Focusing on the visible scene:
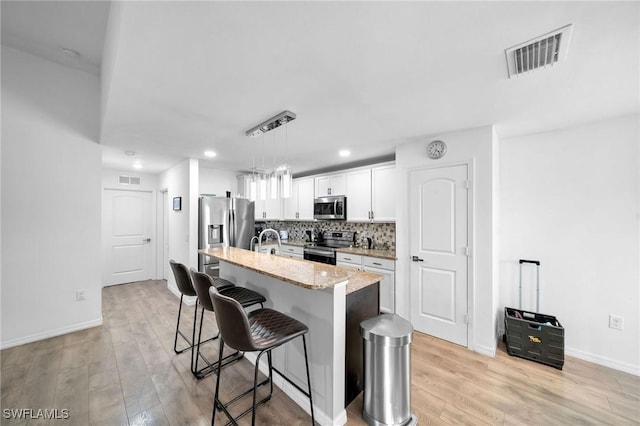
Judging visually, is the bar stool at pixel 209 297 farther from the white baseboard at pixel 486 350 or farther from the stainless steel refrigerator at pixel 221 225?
the white baseboard at pixel 486 350

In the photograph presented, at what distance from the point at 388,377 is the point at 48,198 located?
4126mm

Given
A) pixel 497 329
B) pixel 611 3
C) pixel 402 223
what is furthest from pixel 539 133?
pixel 497 329

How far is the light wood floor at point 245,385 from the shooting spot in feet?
5.89

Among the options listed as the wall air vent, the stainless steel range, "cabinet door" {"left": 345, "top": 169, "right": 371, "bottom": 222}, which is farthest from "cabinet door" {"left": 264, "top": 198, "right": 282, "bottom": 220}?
the wall air vent

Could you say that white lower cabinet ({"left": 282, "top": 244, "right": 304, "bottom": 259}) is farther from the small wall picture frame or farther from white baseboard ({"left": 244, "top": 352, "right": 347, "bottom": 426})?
white baseboard ({"left": 244, "top": 352, "right": 347, "bottom": 426})

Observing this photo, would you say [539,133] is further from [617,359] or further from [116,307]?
[116,307]

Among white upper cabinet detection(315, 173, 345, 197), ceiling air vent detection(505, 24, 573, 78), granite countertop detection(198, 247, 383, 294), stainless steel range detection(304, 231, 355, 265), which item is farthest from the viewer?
white upper cabinet detection(315, 173, 345, 197)

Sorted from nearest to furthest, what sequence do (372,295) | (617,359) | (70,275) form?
(372,295), (617,359), (70,275)

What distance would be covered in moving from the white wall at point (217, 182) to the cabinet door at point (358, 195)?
2.54 metres

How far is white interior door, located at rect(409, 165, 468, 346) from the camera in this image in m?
2.76

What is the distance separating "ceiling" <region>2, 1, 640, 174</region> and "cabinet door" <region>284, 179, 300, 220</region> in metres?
2.11

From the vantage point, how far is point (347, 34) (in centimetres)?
128

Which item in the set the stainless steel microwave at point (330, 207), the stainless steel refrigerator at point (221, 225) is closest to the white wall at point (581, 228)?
the stainless steel microwave at point (330, 207)

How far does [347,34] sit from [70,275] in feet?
13.5
